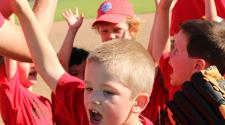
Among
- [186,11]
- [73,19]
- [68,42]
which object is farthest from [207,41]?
[186,11]

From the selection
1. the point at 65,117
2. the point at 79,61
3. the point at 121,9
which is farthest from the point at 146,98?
the point at 121,9

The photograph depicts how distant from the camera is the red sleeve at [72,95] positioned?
107 inches

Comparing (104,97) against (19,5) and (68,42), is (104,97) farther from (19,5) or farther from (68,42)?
(68,42)

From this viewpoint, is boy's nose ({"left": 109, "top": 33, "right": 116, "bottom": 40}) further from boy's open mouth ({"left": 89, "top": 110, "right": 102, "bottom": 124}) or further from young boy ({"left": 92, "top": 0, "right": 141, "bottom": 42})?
boy's open mouth ({"left": 89, "top": 110, "right": 102, "bottom": 124})

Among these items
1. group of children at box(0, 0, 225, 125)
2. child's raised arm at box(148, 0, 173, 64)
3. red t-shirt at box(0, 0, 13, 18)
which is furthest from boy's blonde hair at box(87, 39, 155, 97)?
child's raised arm at box(148, 0, 173, 64)

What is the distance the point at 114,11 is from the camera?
420 centimetres

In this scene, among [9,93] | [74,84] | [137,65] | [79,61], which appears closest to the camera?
[137,65]

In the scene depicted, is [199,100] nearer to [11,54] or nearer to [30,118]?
[11,54]

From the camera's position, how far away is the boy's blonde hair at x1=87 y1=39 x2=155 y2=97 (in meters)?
2.35

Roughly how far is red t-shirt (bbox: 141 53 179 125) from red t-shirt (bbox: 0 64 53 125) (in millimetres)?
556

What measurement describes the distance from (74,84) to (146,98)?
1.33 ft

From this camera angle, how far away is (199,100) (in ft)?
6.36

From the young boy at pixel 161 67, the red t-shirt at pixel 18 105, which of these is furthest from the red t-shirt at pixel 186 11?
the red t-shirt at pixel 18 105

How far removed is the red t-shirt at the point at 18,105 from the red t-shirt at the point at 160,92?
A: 1.82 ft
